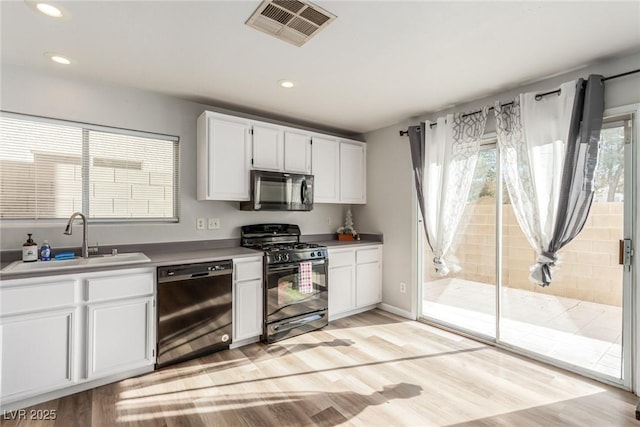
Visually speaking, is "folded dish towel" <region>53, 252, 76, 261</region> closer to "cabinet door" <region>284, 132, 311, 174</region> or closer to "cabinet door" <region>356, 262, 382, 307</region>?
"cabinet door" <region>284, 132, 311, 174</region>

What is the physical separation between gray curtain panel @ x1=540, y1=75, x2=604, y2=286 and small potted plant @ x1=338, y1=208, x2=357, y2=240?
7.73 feet

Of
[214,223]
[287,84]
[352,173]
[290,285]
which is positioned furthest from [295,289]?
[287,84]

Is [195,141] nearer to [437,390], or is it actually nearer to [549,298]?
[437,390]

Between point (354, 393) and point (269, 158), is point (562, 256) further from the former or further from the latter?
point (269, 158)

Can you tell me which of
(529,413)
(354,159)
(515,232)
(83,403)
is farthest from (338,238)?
(83,403)

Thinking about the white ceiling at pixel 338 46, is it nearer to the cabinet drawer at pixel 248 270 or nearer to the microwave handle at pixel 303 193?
the microwave handle at pixel 303 193

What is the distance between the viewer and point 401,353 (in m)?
2.83

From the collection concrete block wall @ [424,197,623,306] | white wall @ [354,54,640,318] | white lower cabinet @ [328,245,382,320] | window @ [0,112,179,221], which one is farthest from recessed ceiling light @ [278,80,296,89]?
concrete block wall @ [424,197,623,306]

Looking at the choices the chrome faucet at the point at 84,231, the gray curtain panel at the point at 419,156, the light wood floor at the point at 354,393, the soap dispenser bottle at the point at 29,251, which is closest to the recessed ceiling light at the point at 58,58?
the chrome faucet at the point at 84,231

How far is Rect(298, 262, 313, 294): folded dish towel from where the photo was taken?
324 cm

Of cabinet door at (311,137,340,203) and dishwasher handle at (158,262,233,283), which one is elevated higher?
cabinet door at (311,137,340,203)

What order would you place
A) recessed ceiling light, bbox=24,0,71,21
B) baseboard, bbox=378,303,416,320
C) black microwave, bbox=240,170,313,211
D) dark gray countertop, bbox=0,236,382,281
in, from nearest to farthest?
recessed ceiling light, bbox=24,0,71,21
dark gray countertop, bbox=0,236,382,281
black microwave, bbox=240,170,313,211
baseboard, bbox=378,303,416,320

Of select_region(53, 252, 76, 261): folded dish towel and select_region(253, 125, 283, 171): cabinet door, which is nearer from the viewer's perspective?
select_region(53, 252, 76, 261): folded dish towel

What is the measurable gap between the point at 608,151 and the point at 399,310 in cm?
261
